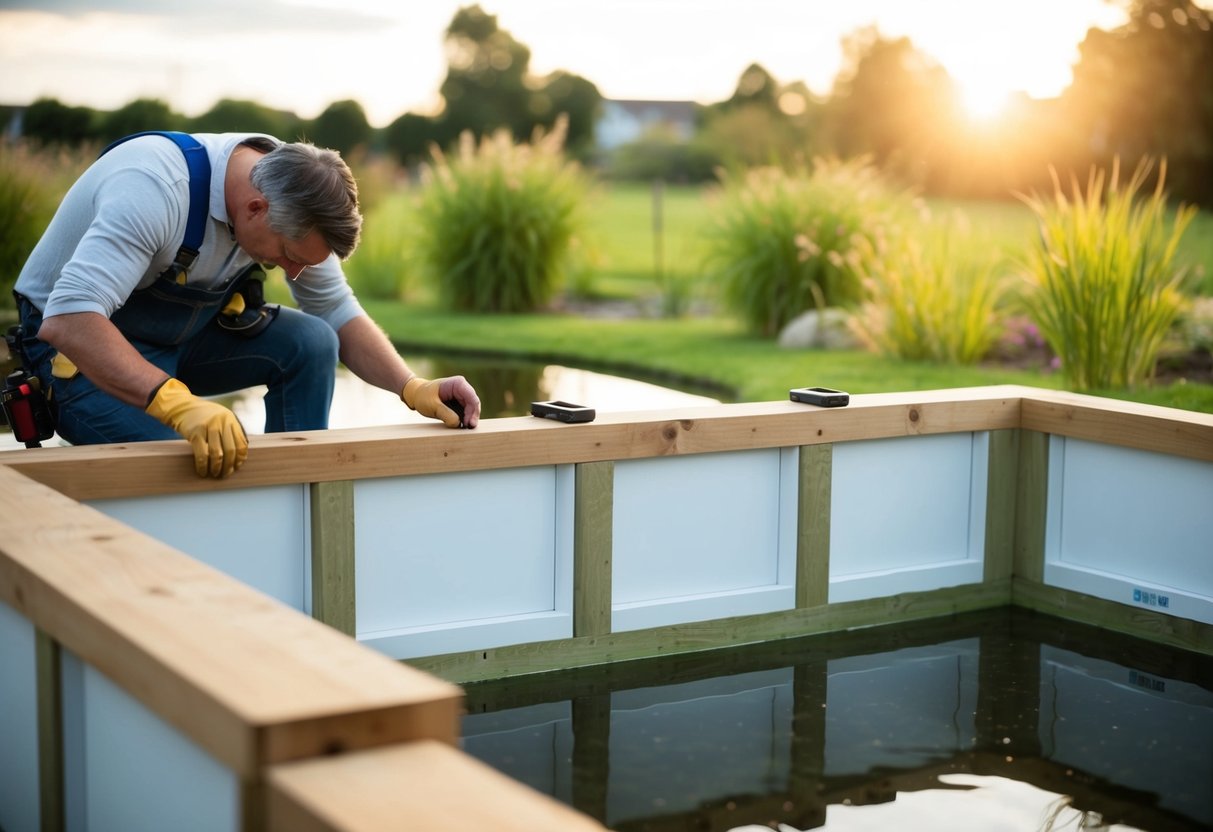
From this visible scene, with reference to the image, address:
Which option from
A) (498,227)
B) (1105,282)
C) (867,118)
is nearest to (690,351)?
(498,227)

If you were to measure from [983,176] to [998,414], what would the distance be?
24721 millimetres

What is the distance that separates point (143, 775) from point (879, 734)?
1.31m

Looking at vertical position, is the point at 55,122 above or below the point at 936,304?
above

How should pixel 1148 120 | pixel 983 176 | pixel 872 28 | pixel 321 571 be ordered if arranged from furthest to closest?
pixel 872 28 < pixel 983 176 < pixel 1148 120 < pixel 321 571

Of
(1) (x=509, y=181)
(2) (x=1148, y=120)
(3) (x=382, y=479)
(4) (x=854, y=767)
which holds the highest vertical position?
(2) (x=1148, y=120)

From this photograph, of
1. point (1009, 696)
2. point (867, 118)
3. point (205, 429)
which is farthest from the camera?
point (867, 118)

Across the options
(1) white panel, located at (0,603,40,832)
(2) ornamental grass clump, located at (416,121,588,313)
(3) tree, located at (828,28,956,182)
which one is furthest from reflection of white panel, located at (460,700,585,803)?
(3) tree, located at (828,28,956,182)

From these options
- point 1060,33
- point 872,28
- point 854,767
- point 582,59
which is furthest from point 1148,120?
point 854,767

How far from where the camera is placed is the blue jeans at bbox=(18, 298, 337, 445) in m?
2.46

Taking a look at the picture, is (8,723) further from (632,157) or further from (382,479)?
(632,157)

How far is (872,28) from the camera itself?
35406 mm

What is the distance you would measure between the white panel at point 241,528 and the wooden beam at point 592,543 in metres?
0.51

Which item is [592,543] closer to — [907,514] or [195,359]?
[907,514]

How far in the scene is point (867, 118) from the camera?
34.9 meters
